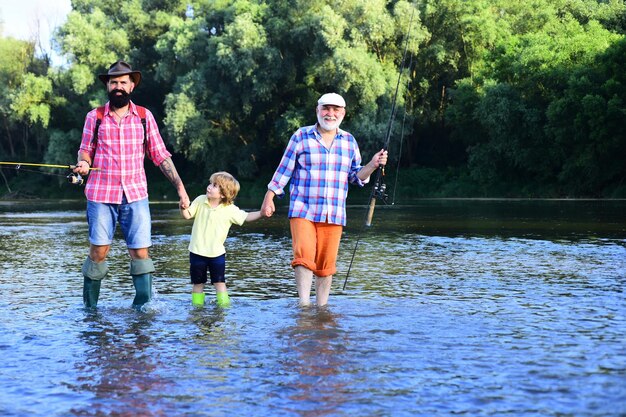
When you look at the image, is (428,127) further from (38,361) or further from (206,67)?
(38,361)

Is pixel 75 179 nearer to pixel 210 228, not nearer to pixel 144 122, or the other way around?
pixel 144 122

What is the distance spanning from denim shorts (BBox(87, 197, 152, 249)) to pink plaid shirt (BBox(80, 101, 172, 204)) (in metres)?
0.08

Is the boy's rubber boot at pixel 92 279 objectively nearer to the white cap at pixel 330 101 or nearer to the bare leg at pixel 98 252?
the bare leg at pixel 98 252

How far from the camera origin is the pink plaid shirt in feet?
26.7

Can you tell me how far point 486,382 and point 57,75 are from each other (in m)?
62.2

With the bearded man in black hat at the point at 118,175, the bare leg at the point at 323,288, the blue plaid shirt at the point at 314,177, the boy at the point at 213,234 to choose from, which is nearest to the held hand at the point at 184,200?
the bearded man in black hat at the point at 118,175

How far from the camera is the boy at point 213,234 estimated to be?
8.51 metres

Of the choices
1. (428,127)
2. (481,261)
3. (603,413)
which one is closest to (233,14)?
(428,127)

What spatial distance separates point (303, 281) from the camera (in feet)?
27.4

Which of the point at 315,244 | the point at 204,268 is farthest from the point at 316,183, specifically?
the point at 204,268

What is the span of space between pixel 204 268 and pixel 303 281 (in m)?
0.91

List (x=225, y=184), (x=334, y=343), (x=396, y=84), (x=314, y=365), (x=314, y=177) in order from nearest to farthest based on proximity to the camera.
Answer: (x=314, y=365)
(x=334, y=343)
(x=314, y=177)
(x=225, y=184)
(x=396, y=84)

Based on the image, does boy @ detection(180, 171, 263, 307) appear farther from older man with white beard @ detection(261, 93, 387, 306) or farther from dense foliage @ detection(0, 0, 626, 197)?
dense foliage @ detection(0, 0, 626, 197)

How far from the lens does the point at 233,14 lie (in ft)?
181
